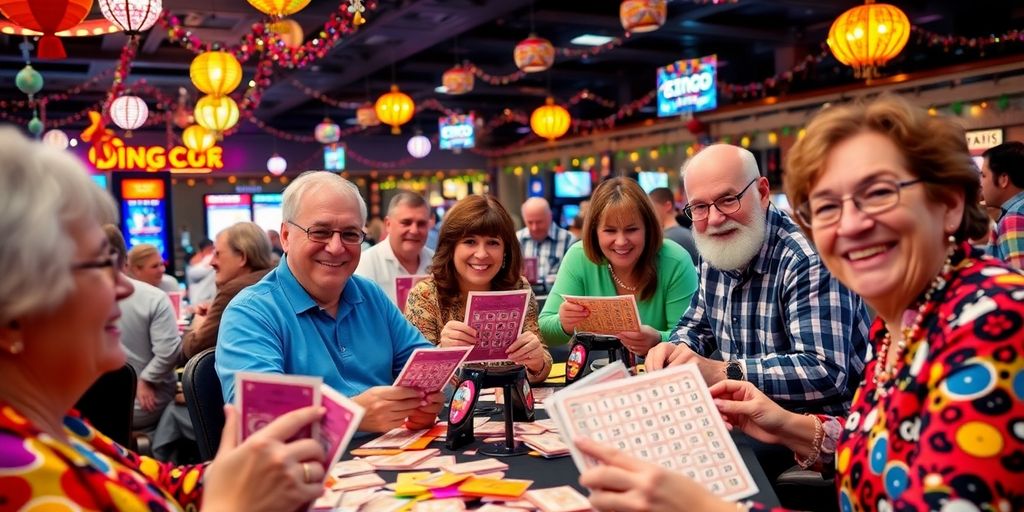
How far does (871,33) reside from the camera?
23.5 ft

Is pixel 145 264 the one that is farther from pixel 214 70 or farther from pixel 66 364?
pixel 66 364

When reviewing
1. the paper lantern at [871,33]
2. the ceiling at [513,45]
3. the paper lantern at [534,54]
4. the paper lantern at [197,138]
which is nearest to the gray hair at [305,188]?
the paper lantern at [871,33]

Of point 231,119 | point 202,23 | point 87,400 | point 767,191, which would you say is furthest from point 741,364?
point 202,23

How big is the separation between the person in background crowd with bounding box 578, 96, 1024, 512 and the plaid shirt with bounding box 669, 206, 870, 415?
87 cm

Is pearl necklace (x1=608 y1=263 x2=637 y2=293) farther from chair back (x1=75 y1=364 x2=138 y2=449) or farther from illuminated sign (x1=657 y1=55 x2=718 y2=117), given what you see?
illuminated sign (x1=657 y1=55 x2=718 y2=117)

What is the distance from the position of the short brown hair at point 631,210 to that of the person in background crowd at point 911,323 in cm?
224

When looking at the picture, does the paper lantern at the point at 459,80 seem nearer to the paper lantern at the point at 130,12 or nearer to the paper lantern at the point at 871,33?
the paper lantern at the point at 871,33

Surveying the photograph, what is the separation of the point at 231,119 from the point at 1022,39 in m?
8.92

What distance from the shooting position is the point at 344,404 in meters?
1.37

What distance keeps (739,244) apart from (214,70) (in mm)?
6515

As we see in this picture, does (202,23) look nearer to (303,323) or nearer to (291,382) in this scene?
(303,323)

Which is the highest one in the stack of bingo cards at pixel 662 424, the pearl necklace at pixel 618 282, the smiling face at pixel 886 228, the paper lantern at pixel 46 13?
the paper lantern at pixel 46 13

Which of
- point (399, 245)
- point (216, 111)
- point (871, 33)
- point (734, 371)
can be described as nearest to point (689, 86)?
point (871, 33)

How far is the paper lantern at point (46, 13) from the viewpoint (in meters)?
5.16
